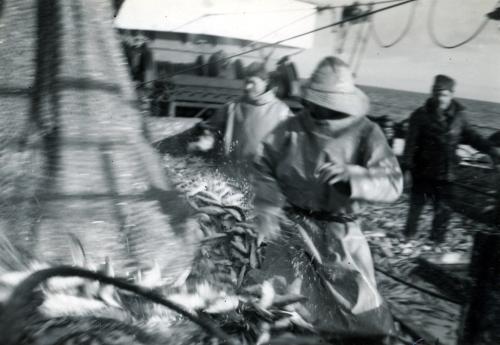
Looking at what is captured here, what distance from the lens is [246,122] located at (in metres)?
1.65

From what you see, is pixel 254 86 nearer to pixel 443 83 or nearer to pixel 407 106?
pixel 407 106

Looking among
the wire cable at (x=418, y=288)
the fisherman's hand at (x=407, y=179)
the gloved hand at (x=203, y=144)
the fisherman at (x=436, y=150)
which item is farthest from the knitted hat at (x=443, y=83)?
the gloved hand at (x=203, y=144)

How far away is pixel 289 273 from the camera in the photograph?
1542mm

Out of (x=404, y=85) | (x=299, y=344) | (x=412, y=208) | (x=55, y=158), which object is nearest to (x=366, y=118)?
(x=404, y=85)

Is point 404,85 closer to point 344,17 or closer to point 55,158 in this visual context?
point 344,17

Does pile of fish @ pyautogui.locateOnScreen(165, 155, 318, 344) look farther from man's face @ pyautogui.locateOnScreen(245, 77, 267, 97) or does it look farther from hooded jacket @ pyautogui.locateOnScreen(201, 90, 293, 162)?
man's face @ pyautogui.locateOnScreen(245, 77, 267, 97)

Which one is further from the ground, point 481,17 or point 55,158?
point 481,17

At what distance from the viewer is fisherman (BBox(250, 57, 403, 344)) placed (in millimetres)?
1392

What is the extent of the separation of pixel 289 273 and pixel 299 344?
59cm

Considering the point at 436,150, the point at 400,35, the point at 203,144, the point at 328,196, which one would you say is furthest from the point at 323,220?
the point at 400,35

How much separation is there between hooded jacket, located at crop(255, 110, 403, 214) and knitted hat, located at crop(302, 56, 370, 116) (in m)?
0.05

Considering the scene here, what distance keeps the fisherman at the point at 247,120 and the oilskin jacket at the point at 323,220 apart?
63mm

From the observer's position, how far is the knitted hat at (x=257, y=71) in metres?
1.66

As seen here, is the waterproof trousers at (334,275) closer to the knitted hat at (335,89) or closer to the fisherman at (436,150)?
the fisherman at (436,150)
